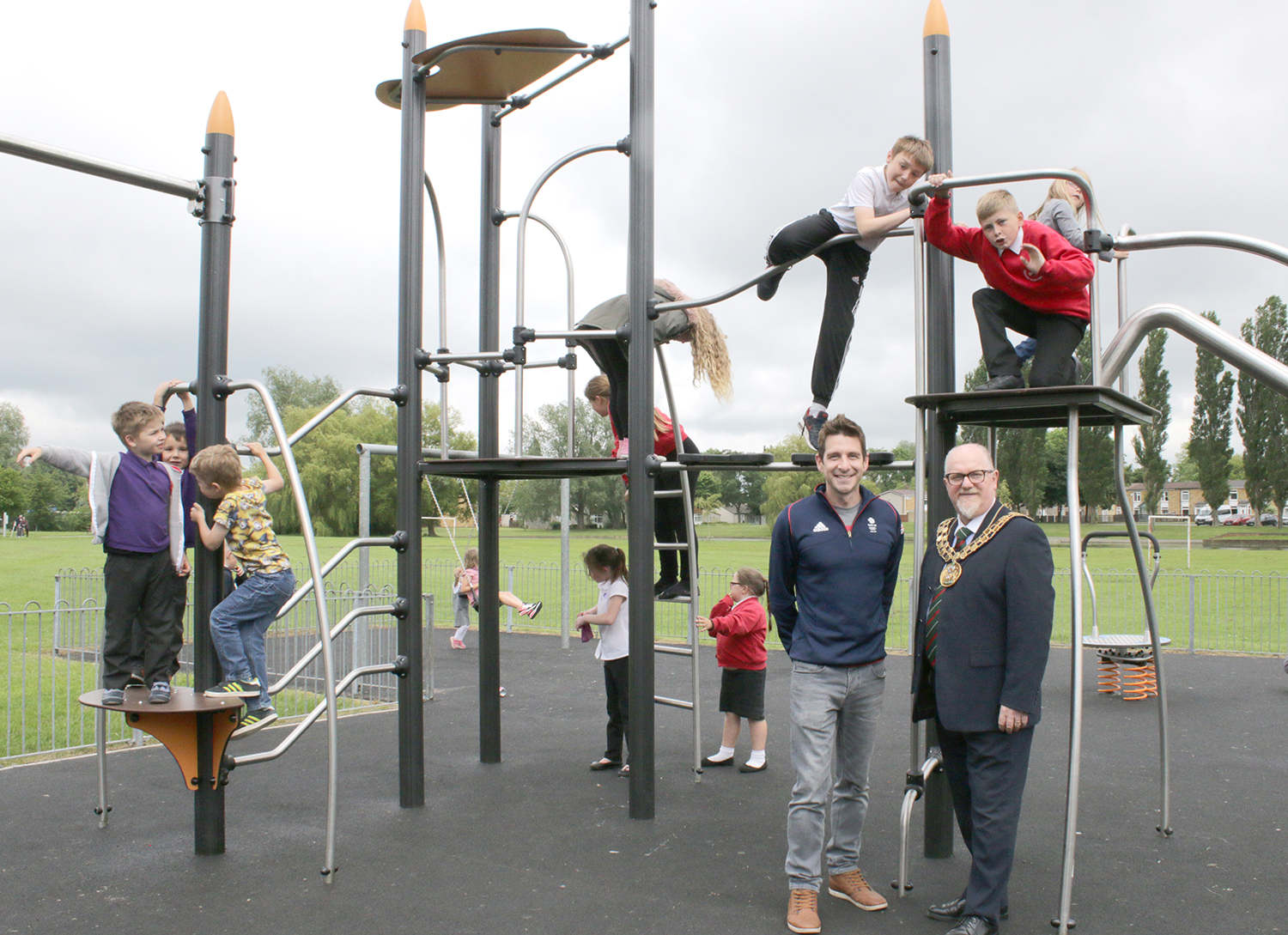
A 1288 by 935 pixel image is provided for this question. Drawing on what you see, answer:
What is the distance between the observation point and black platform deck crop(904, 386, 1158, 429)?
11.9 feet

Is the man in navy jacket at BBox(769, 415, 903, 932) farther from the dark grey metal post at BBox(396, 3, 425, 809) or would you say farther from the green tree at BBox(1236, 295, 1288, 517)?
the green tree at BBox(1236, 295, 1288, 517)

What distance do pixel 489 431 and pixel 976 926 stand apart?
414 centimetres

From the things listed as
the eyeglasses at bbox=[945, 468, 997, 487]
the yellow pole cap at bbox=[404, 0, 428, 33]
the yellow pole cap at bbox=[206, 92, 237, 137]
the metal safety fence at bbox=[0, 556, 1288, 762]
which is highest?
the yellow pole cap at bbox=[404, 0, 428, 33]

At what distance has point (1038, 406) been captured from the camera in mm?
3760

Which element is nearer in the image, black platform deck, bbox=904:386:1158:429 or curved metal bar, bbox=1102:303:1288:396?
curved metal bar, bbox=1102:303:1288:396

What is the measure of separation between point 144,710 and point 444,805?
5.76 ft

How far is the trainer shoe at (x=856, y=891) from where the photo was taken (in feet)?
12.3

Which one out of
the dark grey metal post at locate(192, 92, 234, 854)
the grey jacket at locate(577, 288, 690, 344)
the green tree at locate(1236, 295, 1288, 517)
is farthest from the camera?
the green tree at locate(1236, 295, 1288, 517)

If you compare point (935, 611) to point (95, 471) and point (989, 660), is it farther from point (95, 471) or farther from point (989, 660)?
point (95, 471)

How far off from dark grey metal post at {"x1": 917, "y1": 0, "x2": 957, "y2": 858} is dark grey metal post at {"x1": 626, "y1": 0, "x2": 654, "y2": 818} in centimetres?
145

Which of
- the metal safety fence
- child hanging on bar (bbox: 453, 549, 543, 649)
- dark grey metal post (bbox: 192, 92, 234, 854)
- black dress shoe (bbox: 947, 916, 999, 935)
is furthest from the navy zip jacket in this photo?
child hanging on bar (bbox: 453, 549, 543, 649)

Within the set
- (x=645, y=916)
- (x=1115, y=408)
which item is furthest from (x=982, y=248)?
(x=645, y=916)

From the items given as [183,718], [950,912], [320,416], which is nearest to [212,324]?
[320,416]

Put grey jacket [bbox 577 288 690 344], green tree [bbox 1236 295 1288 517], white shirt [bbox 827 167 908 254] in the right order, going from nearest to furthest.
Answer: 1. white shirt [bbox 827 167 908 254]
2. grey jacket [bbox 577 288 690 344]
3. green tree [bbox 1236 295 1288 517]
